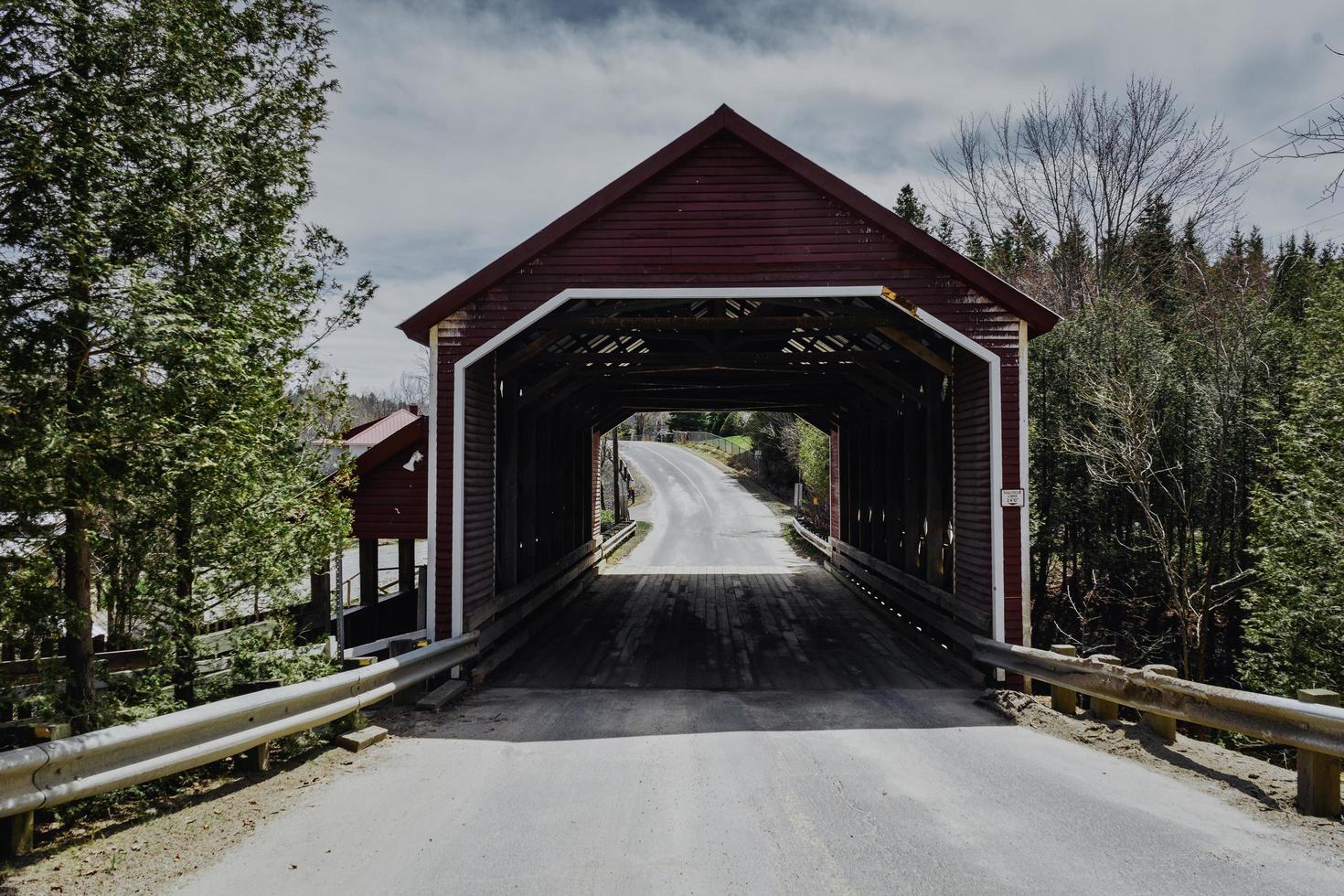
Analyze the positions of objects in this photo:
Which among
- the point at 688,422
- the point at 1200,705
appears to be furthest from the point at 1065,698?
the point at 688,422

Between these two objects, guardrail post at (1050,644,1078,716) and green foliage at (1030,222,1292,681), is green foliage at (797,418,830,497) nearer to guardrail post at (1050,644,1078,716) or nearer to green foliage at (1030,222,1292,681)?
green foliage at (1030,222,1292,681)

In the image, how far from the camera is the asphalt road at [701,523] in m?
22.1

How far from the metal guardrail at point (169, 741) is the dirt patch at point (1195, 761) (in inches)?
232

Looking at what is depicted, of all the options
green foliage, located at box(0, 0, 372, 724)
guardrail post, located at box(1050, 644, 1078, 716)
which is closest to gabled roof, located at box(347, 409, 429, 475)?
green foliage, located at box(0, 0, 372, 724)

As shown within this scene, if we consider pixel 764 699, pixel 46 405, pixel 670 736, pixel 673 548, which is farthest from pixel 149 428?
pixel 673 548

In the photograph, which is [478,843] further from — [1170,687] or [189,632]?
[1170,687]

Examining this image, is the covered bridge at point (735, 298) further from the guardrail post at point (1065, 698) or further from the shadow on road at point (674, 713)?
the shadow on road at point (674, 713)

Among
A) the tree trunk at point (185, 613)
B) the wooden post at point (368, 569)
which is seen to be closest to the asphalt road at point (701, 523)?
the wooden post at point (368, 569)

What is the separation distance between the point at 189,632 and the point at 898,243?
7.64 metres

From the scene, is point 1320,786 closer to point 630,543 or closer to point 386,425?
point 386,425

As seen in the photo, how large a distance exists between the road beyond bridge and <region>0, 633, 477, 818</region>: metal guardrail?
53 centimetres

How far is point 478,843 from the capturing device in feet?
13.7

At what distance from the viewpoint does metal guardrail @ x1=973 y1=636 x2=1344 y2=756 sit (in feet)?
14.2

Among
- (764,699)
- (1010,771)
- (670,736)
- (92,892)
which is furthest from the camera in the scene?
(764,699)
